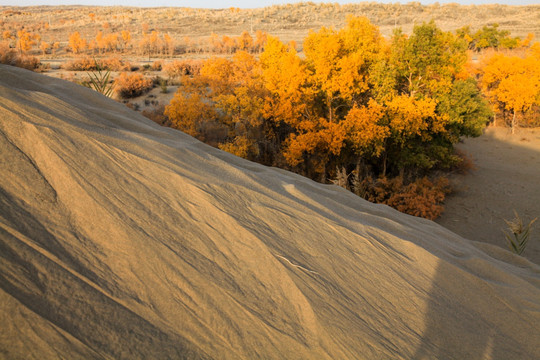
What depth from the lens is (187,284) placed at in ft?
7.43

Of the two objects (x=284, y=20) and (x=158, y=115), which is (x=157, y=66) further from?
(x=284, y=20)

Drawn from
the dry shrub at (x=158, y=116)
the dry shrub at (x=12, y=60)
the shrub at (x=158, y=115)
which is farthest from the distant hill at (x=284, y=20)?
the dry shrub at (x=158, y=116)

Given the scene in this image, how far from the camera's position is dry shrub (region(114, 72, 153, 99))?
25.5m

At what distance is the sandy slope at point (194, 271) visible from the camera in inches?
74.9

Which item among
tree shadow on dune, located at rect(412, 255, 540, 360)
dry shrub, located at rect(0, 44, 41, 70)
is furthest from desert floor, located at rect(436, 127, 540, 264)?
dry shrub, located at rect(0, 44, 41, 70)

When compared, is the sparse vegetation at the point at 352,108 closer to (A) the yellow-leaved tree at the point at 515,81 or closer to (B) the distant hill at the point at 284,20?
(A) the yellow-leaved tree at the point at 515,81

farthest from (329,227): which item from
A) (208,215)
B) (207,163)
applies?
(207,163)

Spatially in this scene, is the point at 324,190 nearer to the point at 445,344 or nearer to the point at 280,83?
the point at 445,344

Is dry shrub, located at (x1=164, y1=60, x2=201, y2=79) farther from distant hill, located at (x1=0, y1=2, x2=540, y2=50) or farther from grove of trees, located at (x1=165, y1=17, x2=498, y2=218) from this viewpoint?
distant hill, located at (x1=0, y1=2, x2=540, y2=50)

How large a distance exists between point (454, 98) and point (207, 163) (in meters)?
14.6

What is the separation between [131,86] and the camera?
26156mm

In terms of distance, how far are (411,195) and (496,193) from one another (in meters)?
4.96

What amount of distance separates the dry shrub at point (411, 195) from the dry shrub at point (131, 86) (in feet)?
60.7

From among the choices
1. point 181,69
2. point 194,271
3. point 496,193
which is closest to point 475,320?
point 194,271
